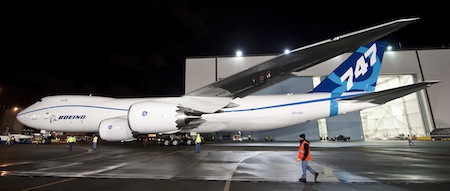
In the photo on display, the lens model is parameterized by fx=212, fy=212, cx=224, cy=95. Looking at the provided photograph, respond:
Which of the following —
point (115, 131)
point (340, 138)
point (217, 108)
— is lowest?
point (340, 138)

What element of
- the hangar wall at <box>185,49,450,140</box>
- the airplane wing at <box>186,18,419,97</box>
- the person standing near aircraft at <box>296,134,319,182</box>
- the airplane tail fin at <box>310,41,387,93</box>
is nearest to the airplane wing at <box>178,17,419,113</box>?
the airplane wing at <box>186,18,419,97</box>

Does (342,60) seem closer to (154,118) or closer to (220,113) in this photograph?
(220,113)

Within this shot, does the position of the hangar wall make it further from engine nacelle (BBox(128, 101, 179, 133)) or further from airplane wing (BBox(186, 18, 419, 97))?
airplane wing (BBox(186, 18, 419, 97))

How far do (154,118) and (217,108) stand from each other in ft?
8.83

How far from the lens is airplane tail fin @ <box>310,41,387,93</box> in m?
13.2

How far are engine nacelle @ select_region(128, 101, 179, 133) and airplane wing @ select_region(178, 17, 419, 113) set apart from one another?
2.25 feet

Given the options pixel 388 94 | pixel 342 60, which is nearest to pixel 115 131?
pixel 388 94

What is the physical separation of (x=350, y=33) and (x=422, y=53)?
106 feet

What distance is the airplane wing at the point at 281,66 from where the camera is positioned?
4.62 m

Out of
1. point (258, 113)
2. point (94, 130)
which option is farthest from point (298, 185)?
point (94, 130)

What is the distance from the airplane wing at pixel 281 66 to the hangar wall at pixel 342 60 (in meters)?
18.2

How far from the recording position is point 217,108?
9.12m

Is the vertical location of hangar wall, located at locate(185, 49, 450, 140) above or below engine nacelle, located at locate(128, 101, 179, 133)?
above

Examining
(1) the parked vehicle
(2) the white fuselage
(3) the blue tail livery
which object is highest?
(3) the blue tail livery
